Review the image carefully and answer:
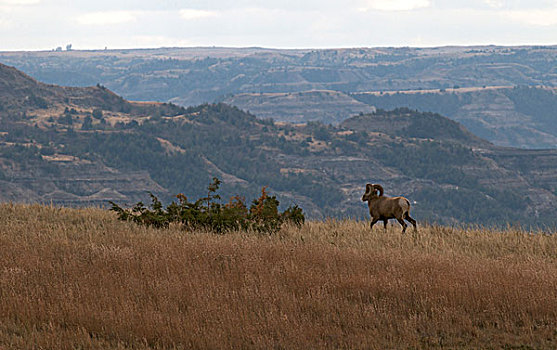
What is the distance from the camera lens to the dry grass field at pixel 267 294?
29.4ft

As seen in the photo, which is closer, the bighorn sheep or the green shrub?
the bighorn sheep

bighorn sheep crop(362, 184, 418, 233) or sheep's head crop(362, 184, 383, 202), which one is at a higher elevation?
sheep's head crop(362, 184, 383, 202)

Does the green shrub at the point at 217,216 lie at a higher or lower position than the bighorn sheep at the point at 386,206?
lower

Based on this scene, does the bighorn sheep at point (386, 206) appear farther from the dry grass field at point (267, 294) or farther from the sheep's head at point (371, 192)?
the dry grass field at point (267, 294)

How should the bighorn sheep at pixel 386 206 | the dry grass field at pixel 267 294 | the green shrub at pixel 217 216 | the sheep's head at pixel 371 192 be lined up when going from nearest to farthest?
the dry grass field at pixel 267 294 → the bighorn sheep at pixel 386 206 → the sheep's head at pixel 371 192 → the green shrub at pixel 217 216

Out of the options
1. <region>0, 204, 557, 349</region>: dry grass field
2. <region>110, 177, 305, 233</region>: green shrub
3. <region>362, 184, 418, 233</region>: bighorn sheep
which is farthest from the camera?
<region>110, 177, 305, 233</region>: green shrub

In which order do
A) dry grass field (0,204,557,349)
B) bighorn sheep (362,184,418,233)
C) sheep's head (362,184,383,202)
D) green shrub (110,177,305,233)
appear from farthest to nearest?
green shrub (110,177,305,233) < sheep's head (362,184,383,202) < bighorn sheep (362,184,418,233) < dry grass field (0,204,557,349)

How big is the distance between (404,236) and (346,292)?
590cm

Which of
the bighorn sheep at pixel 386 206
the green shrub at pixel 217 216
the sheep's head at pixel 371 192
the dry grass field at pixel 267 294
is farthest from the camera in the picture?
the green shrub at pixel 217 216

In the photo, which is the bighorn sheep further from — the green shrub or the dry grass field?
the green shrub

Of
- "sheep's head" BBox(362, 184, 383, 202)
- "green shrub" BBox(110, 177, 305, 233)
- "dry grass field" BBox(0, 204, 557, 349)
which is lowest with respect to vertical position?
"green shrub" BBox(110, 177, 305, 233)

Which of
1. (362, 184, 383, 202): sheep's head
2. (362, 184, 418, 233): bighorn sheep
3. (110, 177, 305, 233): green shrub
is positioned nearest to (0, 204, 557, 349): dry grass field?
(362, 184, 418, 233): bighorn sheep

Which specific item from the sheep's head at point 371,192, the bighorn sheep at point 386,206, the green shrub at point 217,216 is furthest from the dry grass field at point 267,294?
the green shrub at point 217,216

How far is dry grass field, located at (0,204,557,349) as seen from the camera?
897 cm
